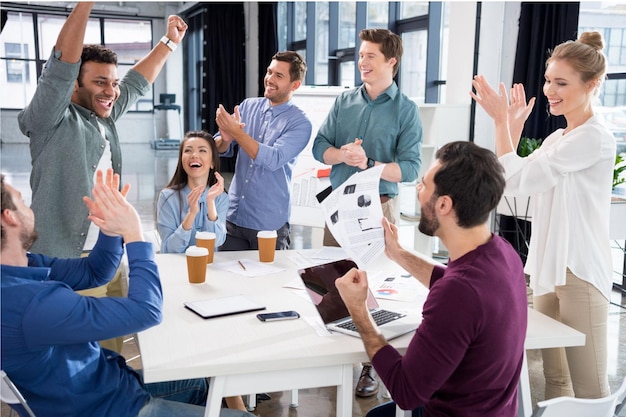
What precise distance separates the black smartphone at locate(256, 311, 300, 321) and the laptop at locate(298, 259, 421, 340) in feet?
0.27

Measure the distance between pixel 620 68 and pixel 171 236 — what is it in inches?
149

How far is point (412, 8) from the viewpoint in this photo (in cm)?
653

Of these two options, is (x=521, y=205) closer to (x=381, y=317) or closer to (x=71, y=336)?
(x=381, y=317)

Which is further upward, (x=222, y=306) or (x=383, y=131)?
(x=383, y=131)

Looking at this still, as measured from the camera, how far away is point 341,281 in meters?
1.61

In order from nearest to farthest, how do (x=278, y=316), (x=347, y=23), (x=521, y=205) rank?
(x=278, y=316) < (x=521, y=205) < (x=347, y=23)

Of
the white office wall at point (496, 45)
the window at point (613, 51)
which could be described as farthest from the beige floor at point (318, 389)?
the white office wall at point (496, 45)

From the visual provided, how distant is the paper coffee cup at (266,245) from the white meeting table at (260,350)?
1.51ft

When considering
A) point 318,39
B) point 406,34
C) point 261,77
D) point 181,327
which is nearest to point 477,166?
point 181,327

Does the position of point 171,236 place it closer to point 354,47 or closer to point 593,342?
point 593,342

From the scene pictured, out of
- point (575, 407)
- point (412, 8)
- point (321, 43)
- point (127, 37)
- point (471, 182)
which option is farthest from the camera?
point (127, 37)

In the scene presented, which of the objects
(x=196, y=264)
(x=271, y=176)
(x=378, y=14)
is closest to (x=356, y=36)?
(x=378, y=14)

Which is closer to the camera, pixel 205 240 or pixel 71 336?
pixel 71 336

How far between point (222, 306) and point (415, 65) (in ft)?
17.5
